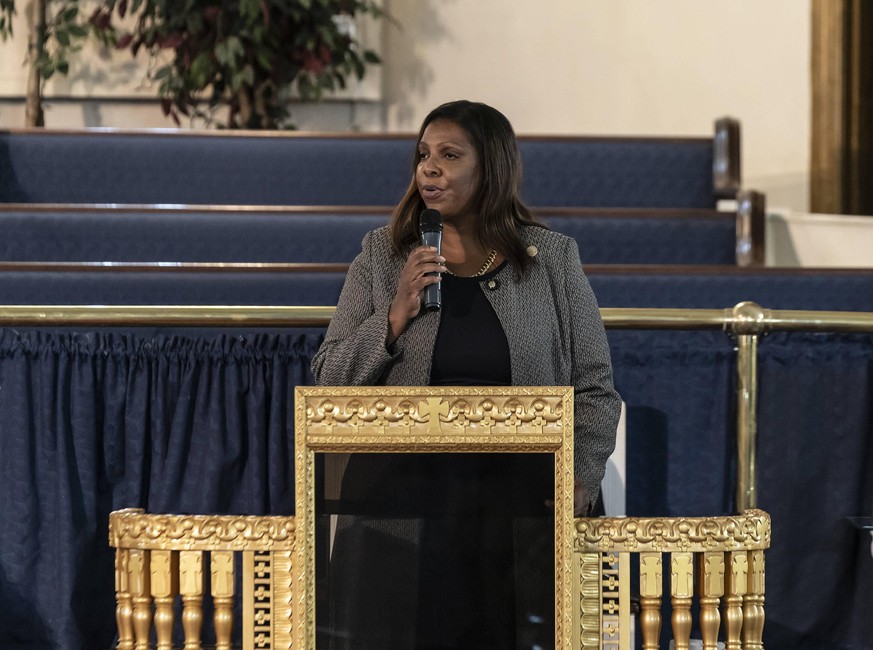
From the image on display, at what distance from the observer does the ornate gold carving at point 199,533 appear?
6.01ft

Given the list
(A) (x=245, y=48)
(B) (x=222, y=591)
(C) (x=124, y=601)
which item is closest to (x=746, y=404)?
(B) (x=222, y=591)

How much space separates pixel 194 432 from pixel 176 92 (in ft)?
8.42

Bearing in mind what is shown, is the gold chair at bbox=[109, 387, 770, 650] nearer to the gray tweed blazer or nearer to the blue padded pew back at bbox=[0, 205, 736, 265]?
the gray tweed blazer

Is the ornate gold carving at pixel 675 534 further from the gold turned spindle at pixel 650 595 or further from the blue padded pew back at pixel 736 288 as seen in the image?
the blue padded pew back at pixel 736 288

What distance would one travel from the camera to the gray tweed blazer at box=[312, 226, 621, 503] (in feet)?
6.57

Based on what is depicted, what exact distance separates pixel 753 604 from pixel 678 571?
0.13 metres

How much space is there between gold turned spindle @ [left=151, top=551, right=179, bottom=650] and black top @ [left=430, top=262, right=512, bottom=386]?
1.56ft

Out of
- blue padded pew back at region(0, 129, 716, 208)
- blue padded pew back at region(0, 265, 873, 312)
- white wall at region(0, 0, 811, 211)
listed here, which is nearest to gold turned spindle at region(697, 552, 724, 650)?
blue padded pew back at region(0, 265, 873, 312)

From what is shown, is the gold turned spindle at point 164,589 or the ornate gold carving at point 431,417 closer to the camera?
the ornate gold carving at point 431,417

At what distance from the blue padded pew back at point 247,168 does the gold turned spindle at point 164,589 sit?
100 inches

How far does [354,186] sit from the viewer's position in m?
4.32

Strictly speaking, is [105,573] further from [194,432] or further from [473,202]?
[473,202]

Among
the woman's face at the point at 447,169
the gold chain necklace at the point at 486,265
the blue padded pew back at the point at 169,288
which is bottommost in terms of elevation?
the blue padded pew back at the point at 169,288

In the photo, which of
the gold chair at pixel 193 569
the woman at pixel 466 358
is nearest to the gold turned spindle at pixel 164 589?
the gold chair at pixel 193 569
